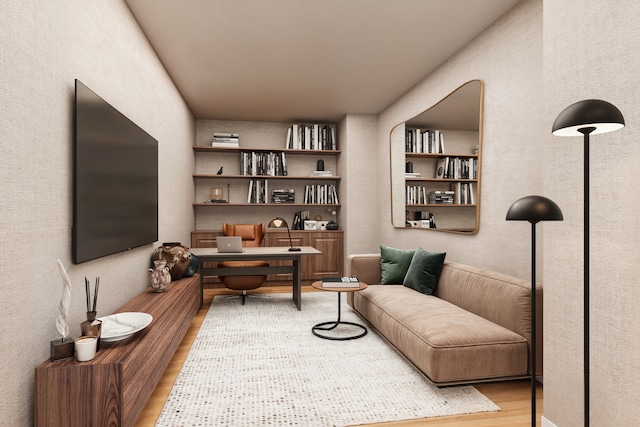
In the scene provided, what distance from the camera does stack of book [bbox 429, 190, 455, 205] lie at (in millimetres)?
3966

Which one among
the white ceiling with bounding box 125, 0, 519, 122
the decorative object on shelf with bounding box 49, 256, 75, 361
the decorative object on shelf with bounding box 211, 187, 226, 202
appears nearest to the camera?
the decorative object on shelf with bounding box 49, 256, 75, 361

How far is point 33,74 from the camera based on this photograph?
171cm

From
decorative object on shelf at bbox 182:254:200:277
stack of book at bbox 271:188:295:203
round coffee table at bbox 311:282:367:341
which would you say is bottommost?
round coffee table at bbox 311:282:367:341

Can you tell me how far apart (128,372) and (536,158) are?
290 cm

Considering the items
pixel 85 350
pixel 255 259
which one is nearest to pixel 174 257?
pixel 255 259

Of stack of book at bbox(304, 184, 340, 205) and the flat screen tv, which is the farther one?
stack of book at bbox(304, 184, 340, 205)

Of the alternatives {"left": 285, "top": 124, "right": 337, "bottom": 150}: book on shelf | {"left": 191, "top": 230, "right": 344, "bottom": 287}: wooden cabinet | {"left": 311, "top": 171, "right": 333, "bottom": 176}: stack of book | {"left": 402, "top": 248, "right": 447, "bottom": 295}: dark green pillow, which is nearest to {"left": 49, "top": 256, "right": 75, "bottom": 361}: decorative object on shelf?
{"left": 402, "top": 248, "right": 447, "bottom": 295}: dark green pillow

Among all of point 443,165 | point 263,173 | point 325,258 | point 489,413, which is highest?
point 263,173

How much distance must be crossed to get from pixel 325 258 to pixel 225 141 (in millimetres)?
2476

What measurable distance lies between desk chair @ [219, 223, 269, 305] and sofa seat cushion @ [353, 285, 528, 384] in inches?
91.9

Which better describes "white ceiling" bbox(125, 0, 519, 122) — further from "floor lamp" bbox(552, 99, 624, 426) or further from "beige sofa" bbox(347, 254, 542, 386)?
"beige sofa" bbox(347, 254, 542, 386)

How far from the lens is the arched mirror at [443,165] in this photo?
3.61 meters

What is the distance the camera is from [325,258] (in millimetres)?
6242

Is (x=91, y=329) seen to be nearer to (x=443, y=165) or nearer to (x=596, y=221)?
(x=596, y=221)
